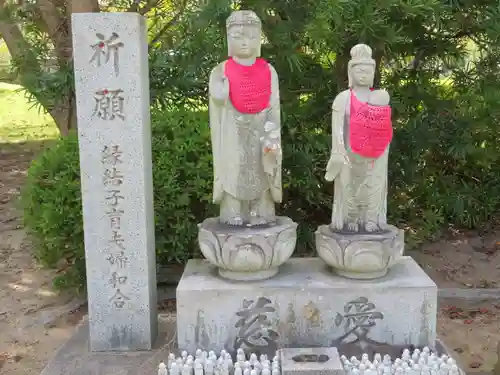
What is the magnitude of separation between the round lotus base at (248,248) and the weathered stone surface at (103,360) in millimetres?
561

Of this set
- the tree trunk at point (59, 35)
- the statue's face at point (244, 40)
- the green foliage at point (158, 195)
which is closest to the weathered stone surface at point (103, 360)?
the green foliage at point (158, 195)

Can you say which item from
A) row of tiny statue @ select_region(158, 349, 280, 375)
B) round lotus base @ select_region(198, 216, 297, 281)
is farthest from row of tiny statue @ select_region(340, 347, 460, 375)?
round lotus base @ select_region(198, 216, 297, 281)

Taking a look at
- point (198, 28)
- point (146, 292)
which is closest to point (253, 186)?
point (146, 292)

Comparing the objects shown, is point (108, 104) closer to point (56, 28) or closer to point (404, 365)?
point (404, 365)

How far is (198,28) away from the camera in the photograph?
13.6 feet

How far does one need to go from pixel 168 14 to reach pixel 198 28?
115 cm

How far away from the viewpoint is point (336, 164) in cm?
294

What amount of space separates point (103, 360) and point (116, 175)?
38.3 inches

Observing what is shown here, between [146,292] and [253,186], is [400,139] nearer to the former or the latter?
[253,186]

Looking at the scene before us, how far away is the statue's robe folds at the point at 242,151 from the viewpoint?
2961 mm

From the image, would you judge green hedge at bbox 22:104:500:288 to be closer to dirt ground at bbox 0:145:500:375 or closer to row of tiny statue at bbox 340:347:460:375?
dirt ground at bbox 0:145:500:375

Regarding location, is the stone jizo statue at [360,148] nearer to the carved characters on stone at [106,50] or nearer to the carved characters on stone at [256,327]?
the carved characters on stone at [256,327]

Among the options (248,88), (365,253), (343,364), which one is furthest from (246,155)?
(343,364)

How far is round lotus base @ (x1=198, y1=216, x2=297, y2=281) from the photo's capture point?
9.48 feet
